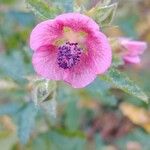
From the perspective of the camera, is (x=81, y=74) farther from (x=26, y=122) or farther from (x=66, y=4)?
(x=26, y=122)

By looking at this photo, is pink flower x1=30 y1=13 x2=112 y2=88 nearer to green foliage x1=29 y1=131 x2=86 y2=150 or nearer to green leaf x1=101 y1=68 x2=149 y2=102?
green leaf x1=101 y1=68 x2=149 y2=102

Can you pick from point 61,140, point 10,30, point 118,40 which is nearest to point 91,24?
point 118,40

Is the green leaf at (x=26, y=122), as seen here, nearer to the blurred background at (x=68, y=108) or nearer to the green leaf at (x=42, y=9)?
the blurred background at (x=68, y=108)

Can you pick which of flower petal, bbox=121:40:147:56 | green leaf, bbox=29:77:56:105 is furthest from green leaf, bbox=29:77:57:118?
flower petal, bbox=121:40:147:56

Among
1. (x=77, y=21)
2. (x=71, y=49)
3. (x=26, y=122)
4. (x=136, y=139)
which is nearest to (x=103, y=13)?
(x=77, y=21)

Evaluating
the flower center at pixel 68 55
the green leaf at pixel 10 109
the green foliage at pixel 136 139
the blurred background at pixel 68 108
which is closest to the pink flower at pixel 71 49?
the flower center at pixel 68 55
